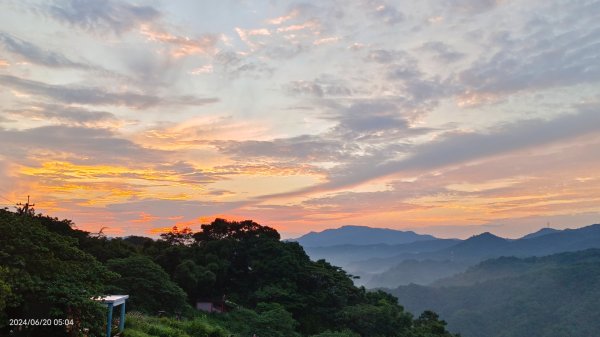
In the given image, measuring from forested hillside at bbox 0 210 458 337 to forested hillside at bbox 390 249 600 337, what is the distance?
104m

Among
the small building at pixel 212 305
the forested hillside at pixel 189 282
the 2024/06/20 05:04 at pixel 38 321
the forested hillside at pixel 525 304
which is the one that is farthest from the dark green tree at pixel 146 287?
the forested hillside at pixel 525 304

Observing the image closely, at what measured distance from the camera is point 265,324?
28844 millimetres

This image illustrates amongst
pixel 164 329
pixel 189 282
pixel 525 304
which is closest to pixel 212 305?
pixel 189 282

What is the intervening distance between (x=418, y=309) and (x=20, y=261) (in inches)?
7490

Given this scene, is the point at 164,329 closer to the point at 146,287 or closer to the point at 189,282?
the point at 146,287

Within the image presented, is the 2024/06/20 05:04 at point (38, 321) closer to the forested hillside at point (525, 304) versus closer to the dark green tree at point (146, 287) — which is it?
the dark green tree at point (146, 287)

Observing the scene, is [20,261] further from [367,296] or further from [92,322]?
[367,296]

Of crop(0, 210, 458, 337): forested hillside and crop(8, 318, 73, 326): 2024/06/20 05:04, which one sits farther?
crop(0, 210, 458, 337): forested hillside

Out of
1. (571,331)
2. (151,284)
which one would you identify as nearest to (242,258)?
(151,284)

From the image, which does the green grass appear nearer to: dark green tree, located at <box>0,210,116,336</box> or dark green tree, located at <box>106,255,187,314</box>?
dark green tree, located at <box>0,210,116,336</box>

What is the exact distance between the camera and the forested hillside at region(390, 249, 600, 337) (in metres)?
130

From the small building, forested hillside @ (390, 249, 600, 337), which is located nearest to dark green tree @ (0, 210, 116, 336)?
the small building

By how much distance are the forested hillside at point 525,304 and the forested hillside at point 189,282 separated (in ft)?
340

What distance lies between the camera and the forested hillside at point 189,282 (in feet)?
39.0
